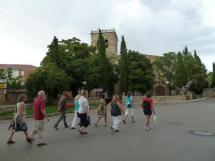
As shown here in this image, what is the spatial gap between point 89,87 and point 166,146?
42300 mm

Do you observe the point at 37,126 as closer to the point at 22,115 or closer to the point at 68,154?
the point at 22,115

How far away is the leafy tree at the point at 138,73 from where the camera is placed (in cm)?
5761

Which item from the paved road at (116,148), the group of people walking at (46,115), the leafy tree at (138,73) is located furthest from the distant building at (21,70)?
the paved road at (116,148)

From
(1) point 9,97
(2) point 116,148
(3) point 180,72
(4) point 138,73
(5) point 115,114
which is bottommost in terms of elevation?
(2) point 116,148

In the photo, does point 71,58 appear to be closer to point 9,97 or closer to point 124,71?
point 124,71

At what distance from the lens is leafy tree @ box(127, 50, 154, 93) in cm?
5761

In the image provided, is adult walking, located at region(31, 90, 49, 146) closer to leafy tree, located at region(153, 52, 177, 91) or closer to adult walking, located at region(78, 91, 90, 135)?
adult walking, located at region(78, 91, 90, 135)

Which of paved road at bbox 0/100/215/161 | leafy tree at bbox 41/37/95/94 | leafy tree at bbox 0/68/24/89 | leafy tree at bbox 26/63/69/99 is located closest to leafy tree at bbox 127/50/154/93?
leafy tree at bbox 41/37/95/94

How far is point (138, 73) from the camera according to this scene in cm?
5753

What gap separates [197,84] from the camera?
225 feet

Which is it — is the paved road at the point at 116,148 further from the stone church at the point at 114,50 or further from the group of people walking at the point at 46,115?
the stone church at the point at 114,50

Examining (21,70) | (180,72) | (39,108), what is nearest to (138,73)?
(180,72)

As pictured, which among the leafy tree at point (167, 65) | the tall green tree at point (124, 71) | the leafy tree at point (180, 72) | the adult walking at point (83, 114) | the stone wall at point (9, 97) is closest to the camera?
the adult walking at point (83, 114)

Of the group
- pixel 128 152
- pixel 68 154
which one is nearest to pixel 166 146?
pixel 128 152
